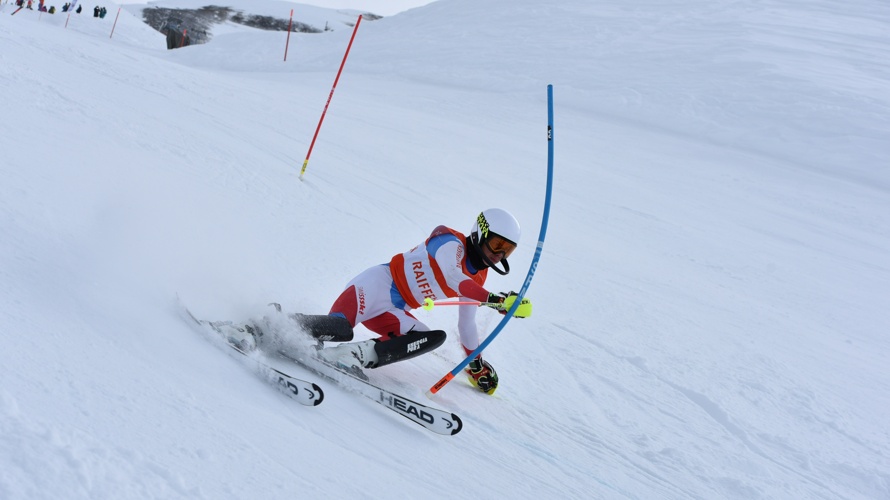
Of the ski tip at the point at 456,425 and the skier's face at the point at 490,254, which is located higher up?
the skier's face at the point at 490,254

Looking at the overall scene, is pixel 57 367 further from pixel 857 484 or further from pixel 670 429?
pixel 857 484

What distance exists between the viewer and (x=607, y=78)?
2153cm

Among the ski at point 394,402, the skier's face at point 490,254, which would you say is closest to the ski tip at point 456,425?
the ski at point 394,402

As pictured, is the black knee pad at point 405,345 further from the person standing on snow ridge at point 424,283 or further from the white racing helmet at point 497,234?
the white racing helmet at point 497,234

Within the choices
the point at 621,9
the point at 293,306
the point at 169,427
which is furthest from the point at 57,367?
the point at 621,9

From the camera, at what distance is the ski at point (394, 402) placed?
12.9 ft

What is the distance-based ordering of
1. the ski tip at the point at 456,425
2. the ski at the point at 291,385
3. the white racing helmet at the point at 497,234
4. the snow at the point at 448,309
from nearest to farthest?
the snow at the point at 448,309, the ski at the point at 291,385, the ski tip at the point at 456,425, the white racing helmet at the point at 497,234

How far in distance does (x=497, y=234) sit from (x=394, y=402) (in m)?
1.36

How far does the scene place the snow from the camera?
113 inches

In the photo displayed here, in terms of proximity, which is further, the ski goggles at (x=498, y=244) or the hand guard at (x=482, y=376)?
the hand guard at (x=482, y=376)

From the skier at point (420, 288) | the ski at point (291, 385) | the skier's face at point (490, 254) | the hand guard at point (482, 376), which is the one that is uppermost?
the skier's face at point (490, 254)

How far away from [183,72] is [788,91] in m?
16.2

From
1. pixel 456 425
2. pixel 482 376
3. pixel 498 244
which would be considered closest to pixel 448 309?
pixel 482 376

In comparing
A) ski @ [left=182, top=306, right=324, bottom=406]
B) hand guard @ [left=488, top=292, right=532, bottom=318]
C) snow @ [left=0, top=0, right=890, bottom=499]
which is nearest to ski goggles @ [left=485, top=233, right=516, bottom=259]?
hand guard @ [left=488, top=292, right=532, bottom=318]
